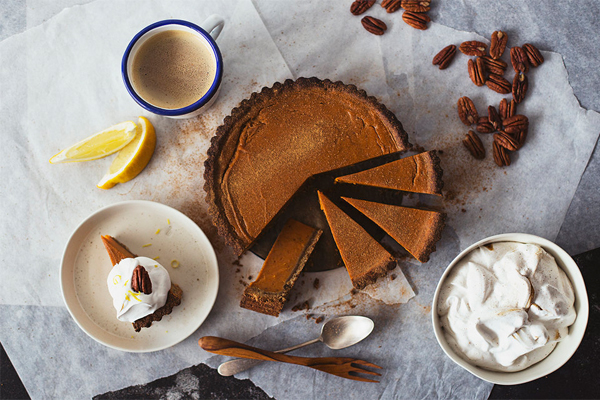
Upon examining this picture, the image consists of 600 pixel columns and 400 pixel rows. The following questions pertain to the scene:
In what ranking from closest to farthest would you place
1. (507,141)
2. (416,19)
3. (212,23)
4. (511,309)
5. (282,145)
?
(511,309)
(282,145)
(212,23)
(507,141)
(416,19)

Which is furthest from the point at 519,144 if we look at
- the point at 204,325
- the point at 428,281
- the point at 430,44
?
the point at 204,325

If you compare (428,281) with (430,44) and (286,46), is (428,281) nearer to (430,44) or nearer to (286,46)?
(430,44)

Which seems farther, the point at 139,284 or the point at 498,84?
the point at 498,84

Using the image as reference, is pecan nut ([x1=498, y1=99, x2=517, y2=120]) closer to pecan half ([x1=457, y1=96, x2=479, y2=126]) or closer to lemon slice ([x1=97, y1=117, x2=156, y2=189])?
pecan half ([x1=457, y1=96, x2=479, y2=126])

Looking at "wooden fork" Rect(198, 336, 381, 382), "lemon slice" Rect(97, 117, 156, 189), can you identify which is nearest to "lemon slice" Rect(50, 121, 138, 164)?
"lemon slice" Rect(97, 117, 156, 189)

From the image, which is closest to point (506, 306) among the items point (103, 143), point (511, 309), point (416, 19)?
point (511, 309)

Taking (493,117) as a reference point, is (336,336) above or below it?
below

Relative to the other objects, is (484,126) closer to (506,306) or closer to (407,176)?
(407,176)
